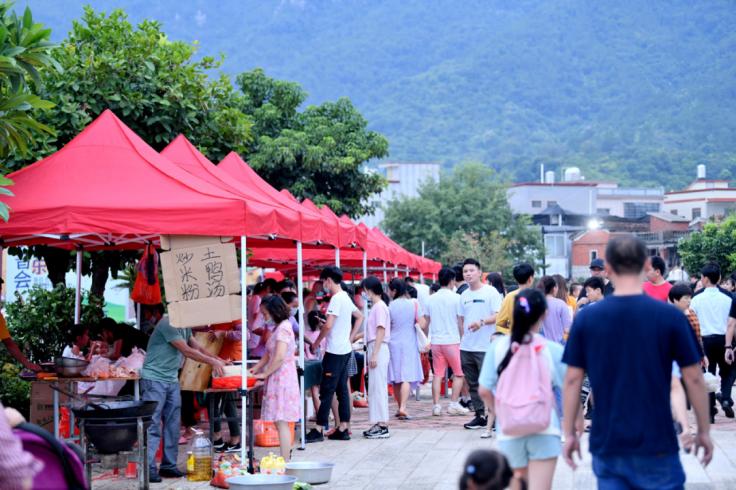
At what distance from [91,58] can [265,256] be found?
7.90m

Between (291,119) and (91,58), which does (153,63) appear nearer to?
(91,58)

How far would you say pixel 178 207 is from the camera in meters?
10.4

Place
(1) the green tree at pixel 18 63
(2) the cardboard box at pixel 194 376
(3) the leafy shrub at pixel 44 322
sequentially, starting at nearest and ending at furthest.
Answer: (1) the green tree at pixel 18 63 → (2) the cardboard box at pixel 194 376 → (3) the leafy shrub at pixel 44 322

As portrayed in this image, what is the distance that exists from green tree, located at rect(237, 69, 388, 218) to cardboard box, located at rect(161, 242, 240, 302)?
20698mm

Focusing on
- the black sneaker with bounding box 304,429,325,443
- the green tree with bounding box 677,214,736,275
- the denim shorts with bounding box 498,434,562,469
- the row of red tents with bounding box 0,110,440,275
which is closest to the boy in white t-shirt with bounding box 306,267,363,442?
the black sneaker with bounding box 304,429,325,443

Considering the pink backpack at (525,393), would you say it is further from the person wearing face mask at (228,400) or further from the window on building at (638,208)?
the window on building at (638,208)

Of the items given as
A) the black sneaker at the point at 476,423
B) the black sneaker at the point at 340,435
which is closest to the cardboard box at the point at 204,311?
the black sneaker at the point at 340,435

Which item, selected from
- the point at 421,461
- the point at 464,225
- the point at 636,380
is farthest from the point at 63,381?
the point at 464,225

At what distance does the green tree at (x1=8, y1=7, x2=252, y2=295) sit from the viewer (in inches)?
621

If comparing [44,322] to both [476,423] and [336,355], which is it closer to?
[336,355]

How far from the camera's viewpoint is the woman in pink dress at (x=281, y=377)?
11.0 meters

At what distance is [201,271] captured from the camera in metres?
10.7

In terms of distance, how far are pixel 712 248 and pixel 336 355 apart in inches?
1721

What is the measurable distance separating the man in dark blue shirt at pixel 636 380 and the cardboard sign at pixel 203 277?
5.60 m
